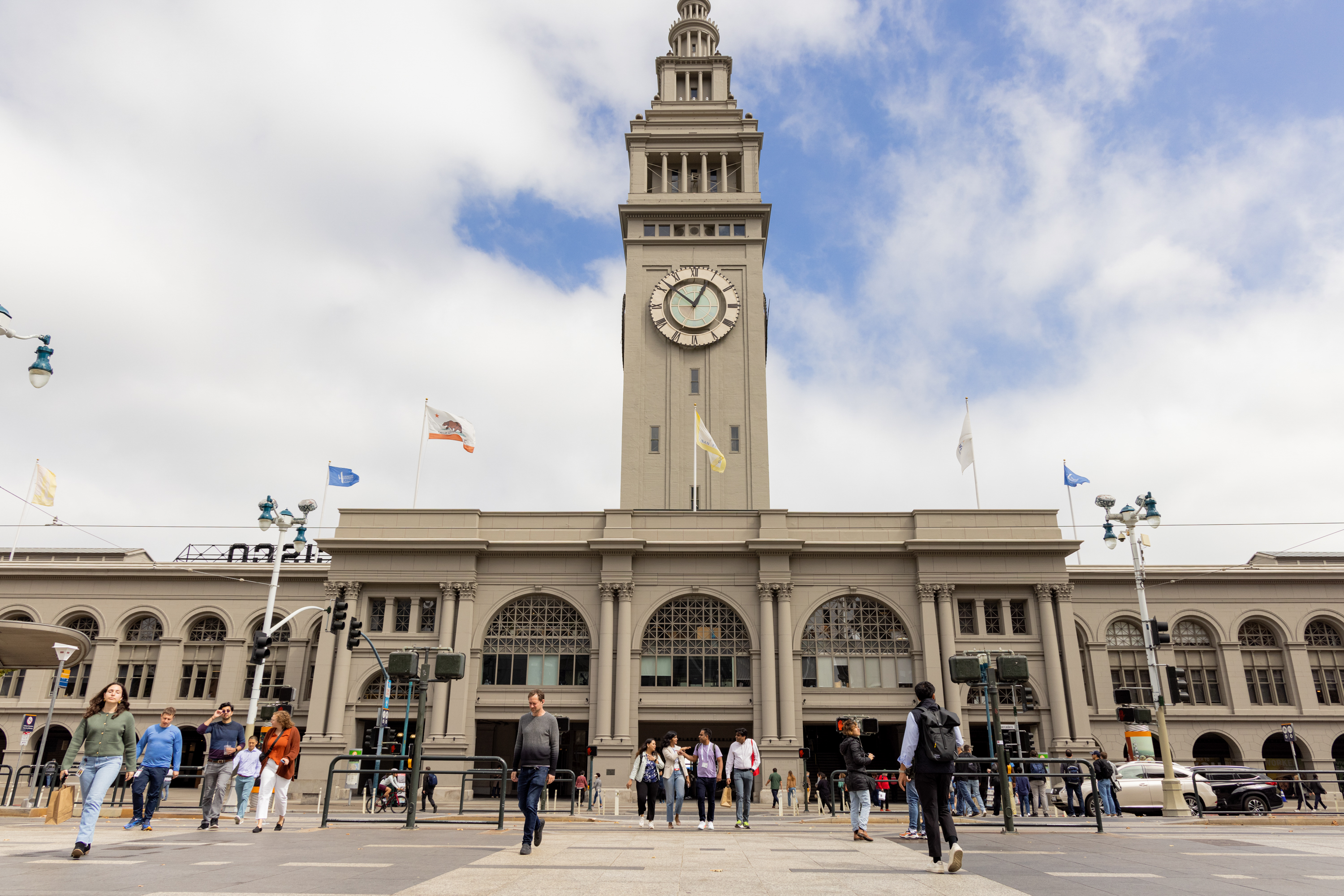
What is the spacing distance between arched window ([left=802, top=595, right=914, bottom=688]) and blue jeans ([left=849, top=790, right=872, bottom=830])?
24.7 metres

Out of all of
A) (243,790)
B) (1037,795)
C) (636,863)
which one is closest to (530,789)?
(636,863)

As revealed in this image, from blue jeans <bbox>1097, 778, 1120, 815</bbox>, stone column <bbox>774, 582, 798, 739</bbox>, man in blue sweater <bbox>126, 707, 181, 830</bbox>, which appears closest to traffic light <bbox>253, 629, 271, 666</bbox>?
man in blue sweater <bbox>126, 707, 181, 830</bbox>

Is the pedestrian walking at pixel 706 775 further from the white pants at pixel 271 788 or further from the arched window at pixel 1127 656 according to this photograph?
the arched window at pixel 1127 656

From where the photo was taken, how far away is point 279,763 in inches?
643

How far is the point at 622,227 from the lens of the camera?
54.8m

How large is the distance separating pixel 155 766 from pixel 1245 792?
28.8m

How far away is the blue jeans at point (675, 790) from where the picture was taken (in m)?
20.8

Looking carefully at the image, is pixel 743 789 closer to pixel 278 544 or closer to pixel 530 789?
pixel 530 789

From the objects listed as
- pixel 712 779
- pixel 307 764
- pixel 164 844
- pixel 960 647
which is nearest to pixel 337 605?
pixel 307 764

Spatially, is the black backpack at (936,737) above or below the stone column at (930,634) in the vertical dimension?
below

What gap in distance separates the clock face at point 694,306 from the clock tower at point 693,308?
0.06 meters

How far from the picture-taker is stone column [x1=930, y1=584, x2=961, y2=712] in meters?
38.4

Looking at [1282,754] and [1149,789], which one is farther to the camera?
[1282,754]

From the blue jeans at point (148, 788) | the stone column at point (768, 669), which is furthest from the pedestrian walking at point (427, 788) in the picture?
the stone column at point (768, 669)
